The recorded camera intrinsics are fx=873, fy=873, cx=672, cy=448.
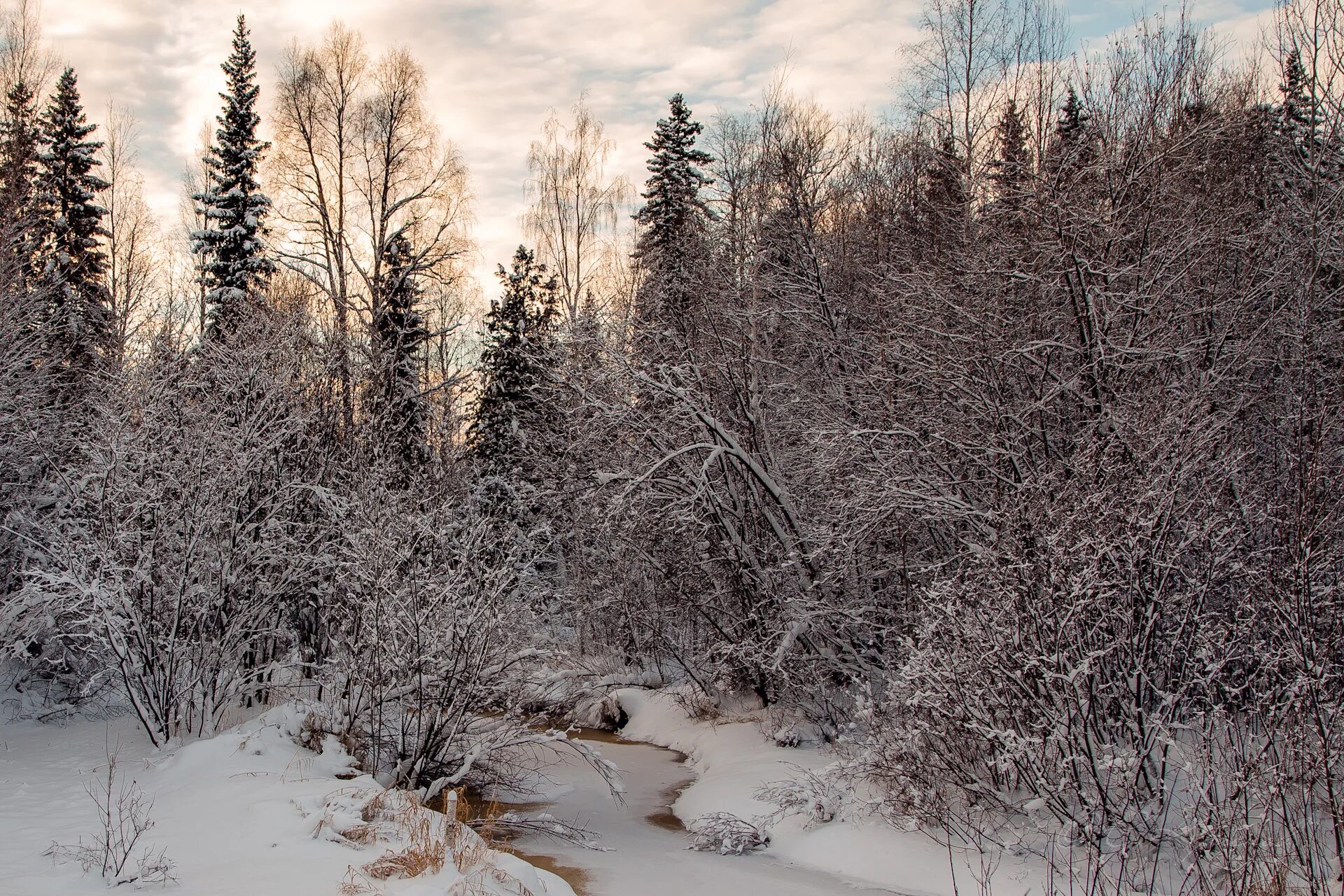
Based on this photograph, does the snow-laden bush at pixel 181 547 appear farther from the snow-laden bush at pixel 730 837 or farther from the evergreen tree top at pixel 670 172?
the evergreen tree top at pixel 670 172

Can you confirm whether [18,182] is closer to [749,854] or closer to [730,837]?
[730,837]

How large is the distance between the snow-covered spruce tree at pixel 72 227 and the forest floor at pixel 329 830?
364 inches

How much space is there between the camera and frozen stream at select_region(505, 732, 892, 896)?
328 inches

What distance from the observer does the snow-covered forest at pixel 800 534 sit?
6.98 metres

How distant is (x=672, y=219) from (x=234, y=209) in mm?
10796

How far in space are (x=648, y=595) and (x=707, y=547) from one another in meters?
2.00

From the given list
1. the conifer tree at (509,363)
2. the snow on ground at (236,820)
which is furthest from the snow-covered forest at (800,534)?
the conifer tree at (509,363)

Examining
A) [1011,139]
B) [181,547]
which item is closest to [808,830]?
[181,547]

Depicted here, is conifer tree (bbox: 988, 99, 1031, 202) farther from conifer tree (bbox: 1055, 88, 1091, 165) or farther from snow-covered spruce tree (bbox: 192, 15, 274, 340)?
snow-covered spruce tree (bbox: 192, 15, 274, 340)

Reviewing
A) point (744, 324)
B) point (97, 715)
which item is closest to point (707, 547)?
point (744, 324)

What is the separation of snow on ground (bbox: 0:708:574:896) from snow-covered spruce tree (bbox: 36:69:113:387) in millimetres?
10990

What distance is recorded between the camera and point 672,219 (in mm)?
23328

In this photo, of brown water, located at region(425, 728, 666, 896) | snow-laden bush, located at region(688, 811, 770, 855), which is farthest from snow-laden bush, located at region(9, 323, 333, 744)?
snow-laden bush, located at region(688, 811, 770, 855)

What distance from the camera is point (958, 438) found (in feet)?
33.6
